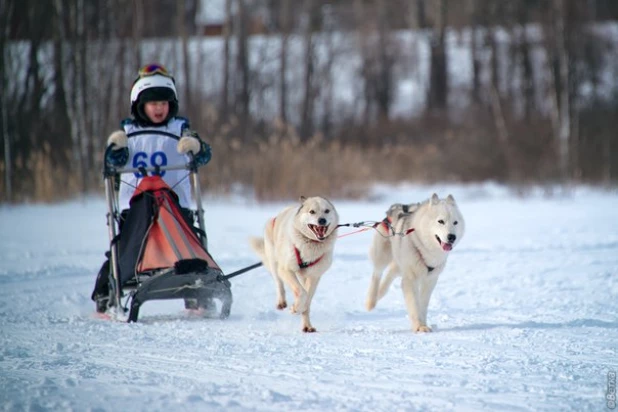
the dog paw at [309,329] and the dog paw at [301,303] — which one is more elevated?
the dog paw at [301,303]

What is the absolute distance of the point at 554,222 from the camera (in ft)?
37.7

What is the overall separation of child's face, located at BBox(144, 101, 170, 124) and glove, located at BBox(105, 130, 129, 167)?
27 cm

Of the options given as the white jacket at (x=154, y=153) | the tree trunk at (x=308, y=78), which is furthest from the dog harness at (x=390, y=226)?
the tree trunk at (x=308, y=78)

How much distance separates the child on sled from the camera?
5320 millimetres

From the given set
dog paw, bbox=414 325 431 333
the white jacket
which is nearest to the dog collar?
dog paw, bbox=414 325 431 333

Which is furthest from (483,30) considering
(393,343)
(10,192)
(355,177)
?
(393,343)

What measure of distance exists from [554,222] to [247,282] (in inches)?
243

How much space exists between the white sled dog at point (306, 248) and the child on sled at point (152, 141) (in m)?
0.72

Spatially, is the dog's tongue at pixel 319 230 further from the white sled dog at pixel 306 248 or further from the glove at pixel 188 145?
the glove at pixel 188 145

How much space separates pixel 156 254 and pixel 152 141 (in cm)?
94

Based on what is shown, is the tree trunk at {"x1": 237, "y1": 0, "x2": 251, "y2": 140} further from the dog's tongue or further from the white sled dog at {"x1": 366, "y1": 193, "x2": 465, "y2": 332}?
the dog's tongue

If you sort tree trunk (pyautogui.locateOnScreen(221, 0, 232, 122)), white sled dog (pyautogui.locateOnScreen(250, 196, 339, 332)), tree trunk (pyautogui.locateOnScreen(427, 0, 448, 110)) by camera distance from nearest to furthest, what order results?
white sled dog (pyautogui.locateOnScreen(250, 196, 339, 332)), tree trunk (pyautogui.locateOnScreen(221, 0, 232, 122)), tree trunk (pyautogui.locateOnScreen(427, 0, 448, 110))

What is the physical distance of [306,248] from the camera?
498 centimetres

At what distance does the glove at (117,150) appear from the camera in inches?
202
